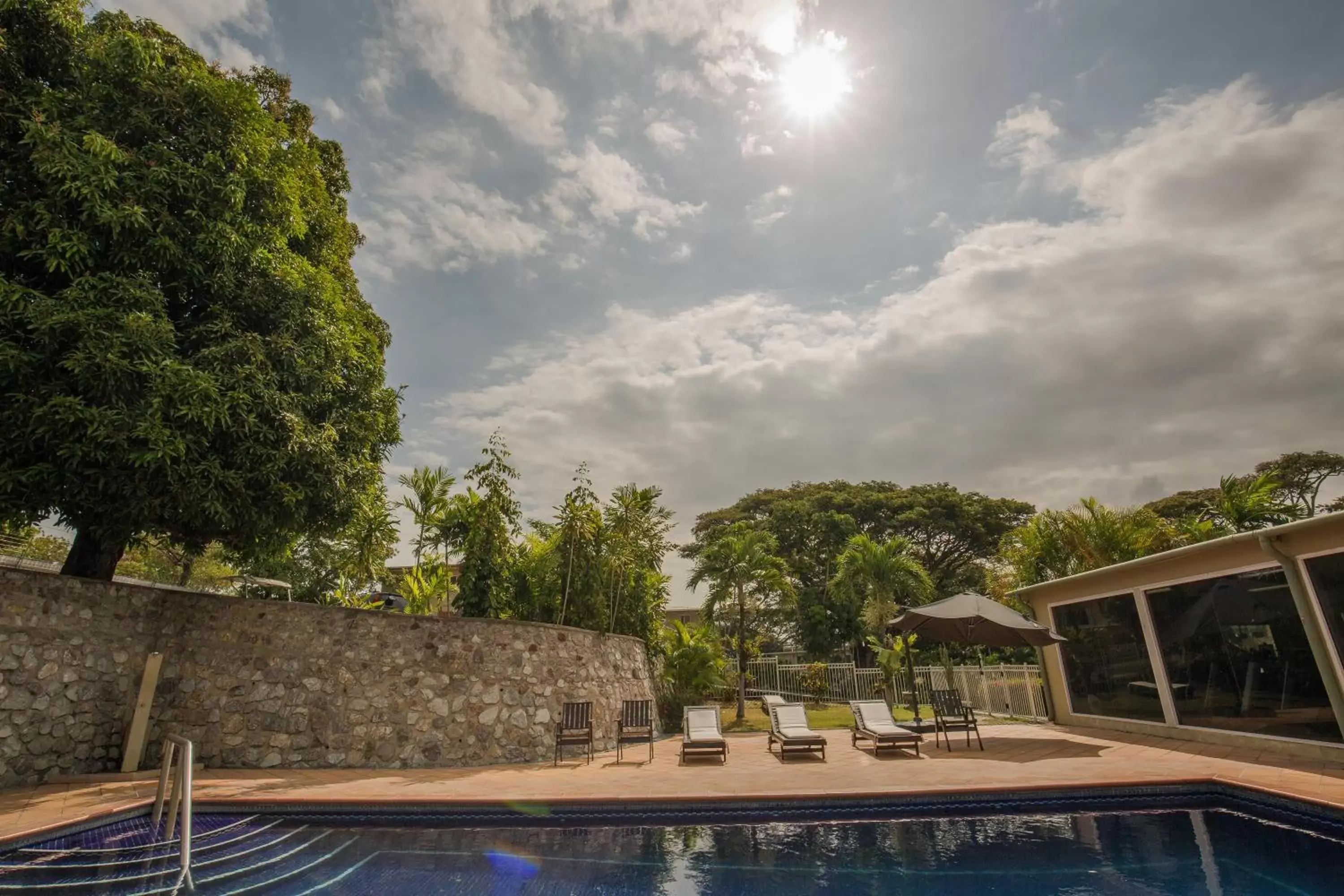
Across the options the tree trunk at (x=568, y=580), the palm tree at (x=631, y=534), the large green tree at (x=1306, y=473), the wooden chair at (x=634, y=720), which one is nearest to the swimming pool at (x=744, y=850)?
the wooden chair at (x=634, y=720)

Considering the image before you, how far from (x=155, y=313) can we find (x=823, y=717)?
59.1ft

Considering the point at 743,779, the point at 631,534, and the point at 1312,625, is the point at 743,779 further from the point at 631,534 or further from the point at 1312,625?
the point at 1312,625

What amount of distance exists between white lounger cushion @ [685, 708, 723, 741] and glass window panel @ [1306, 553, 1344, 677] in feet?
28.8

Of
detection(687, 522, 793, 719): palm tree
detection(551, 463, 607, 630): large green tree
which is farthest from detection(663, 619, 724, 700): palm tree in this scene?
detection(551, 463, 607, 630): large green tree

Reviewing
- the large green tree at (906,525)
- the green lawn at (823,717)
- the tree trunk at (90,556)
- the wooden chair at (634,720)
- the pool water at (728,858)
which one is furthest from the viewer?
the large green tree at (906,525)

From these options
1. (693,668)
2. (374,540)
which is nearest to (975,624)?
(693,668)

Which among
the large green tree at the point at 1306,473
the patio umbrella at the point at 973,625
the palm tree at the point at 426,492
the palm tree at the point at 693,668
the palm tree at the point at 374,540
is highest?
the large green tree at the point at 1306,473

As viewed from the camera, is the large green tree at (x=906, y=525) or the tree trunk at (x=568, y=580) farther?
the large green tree at (x=906, y=525)

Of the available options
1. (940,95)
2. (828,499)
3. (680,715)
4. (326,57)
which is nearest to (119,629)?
(326,57)

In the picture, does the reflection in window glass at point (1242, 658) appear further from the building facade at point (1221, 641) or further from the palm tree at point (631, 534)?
the palm tree at point (631, 534)

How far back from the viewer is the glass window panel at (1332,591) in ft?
25.2

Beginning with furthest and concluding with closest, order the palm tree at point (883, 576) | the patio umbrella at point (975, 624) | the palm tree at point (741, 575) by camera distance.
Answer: the palm tree at point (883, 576), the palm tree at point (741, 575), the patio umbrella at point (975, 624)

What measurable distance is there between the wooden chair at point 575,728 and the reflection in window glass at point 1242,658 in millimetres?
10571

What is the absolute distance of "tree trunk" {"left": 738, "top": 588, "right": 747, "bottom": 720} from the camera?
17.5 m
